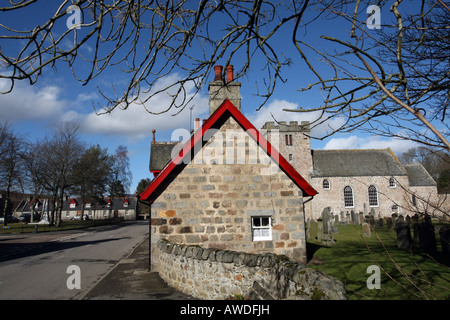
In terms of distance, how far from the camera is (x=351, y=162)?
44.5m

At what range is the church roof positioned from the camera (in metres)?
9.91

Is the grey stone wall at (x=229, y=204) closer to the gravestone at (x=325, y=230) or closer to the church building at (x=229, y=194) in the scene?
the church building at (x=229, y=194)

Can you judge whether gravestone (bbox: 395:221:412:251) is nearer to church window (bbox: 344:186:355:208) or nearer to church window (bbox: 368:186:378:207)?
church window (bbox: 344:186:355:208)

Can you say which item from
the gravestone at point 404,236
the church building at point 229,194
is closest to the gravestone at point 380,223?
the gravestone at point 404,236

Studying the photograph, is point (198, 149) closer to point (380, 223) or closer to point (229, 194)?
point (229, 194)

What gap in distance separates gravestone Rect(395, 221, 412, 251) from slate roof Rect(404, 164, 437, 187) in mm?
36495

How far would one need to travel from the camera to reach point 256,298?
635cm

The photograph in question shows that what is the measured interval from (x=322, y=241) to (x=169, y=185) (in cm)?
996

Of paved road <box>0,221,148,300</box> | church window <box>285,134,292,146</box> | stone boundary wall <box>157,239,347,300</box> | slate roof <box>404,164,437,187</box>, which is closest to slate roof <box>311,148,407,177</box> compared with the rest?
slate roof <box>404,164,437,187</box>

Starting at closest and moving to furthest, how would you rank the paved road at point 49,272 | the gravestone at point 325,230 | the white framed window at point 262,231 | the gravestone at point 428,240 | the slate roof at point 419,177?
the paved road at point 49,272 → the white framed window at point 262,231 → the gravestone at point 428,240 → the gravestone at point 325,230 → the slate roof at point 419,177

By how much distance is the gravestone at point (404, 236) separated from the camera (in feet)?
42.4

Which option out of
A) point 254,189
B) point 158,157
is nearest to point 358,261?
point 254,189

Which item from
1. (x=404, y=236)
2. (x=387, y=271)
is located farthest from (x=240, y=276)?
(x=404, y=236)

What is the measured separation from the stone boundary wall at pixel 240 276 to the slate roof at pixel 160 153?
20.0 metres
